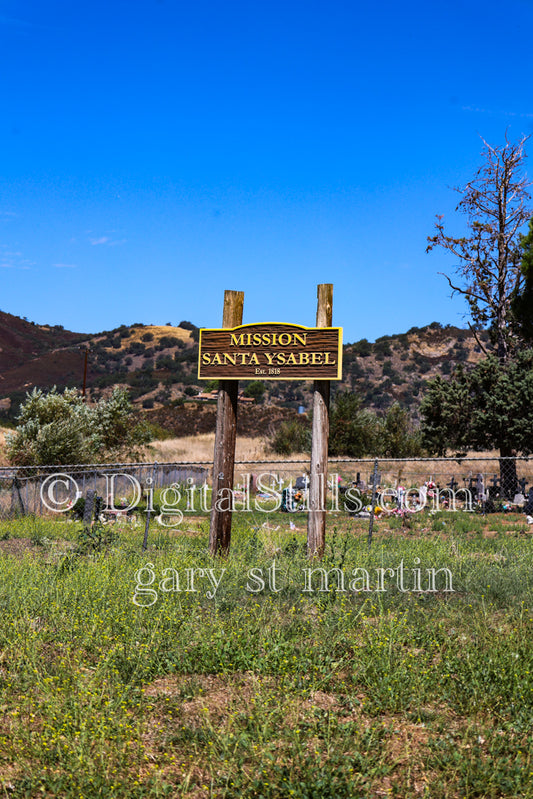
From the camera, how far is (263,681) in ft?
18.2

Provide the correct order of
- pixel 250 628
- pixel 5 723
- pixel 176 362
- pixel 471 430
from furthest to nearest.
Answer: pixel 176 362
pixel 471 430
pixel 250 628
pixel 5 723

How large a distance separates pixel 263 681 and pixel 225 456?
5327mm

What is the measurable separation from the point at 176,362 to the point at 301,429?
45200 millimetres

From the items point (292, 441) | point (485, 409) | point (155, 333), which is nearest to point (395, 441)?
point (485, 409)

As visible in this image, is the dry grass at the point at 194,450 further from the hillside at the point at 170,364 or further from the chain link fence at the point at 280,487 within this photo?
the hillside at the point at 170,364

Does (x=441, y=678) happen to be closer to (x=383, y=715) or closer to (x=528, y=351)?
(x=383, y=715)

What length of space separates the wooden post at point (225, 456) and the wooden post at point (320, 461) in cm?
123

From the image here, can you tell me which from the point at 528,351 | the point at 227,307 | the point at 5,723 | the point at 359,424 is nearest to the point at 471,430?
the point at 528,351

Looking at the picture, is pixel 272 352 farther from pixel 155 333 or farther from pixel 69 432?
pixel 155 333

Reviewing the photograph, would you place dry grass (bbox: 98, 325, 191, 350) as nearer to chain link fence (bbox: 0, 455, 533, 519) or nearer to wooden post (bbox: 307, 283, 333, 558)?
chain link fence (bbox: 0, 455, 533, 519)

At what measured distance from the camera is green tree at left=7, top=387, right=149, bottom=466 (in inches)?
773

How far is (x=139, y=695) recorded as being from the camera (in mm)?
5430

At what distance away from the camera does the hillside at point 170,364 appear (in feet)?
209

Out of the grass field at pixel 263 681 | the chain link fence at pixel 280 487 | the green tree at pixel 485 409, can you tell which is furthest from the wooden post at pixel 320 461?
the green tree at pixel 485 409
